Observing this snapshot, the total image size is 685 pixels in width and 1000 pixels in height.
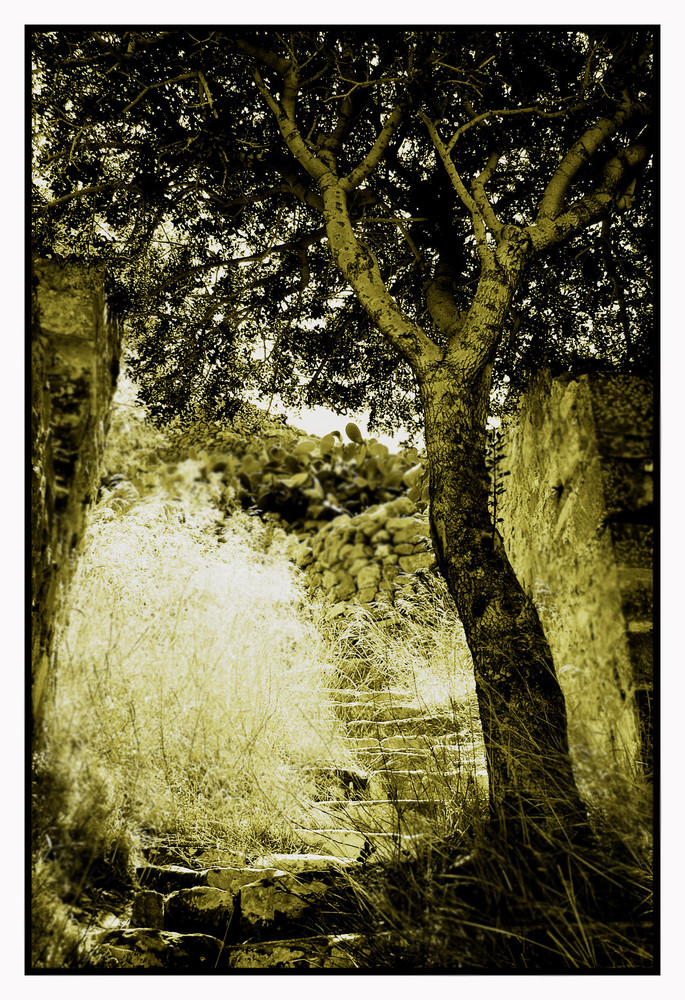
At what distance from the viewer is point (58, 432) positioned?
6.97 feet

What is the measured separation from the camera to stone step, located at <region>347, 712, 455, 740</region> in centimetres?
246

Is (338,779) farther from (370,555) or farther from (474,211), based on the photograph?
(370,555)

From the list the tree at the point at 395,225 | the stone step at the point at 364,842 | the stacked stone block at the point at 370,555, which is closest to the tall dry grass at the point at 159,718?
the stone step at the point at 364,842

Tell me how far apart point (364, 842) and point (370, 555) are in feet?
8.53

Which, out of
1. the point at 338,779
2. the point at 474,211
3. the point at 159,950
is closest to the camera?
the point at 159,950

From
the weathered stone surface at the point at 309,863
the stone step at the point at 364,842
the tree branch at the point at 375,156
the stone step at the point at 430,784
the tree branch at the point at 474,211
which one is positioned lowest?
the weathered stone surface at the point at 309,863

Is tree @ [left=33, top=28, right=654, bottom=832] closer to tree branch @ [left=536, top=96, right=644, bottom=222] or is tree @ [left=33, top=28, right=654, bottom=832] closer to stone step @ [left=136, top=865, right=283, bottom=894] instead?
tree branch @ [left=536, top=96, right=644, bottom=222]

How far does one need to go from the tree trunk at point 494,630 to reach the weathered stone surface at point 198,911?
858 millimetres

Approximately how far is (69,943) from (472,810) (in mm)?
1207

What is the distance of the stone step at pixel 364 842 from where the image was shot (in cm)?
197

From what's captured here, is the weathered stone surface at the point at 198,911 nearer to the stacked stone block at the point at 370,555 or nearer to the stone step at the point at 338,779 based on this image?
the stone step at the point at 338,779

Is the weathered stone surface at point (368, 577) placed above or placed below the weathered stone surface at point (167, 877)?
above

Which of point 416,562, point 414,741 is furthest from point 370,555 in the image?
point 414,741

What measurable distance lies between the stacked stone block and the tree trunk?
80.3 inches
